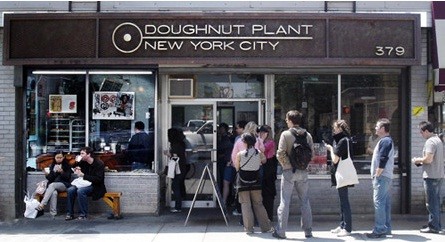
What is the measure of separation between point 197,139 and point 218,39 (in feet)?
7.62

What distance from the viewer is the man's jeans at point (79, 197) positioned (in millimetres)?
9609

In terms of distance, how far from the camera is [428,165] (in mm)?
8336

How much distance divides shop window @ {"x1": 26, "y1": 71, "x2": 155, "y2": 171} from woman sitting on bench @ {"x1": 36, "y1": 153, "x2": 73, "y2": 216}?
38cm

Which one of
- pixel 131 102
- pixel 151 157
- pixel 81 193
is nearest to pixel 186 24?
pixel 131 102

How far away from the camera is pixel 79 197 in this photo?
9633mm

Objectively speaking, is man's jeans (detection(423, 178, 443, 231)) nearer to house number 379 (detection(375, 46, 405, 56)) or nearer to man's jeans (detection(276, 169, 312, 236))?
man's jeans (detection(276, 169, 312, 236))

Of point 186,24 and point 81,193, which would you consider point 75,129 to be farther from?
point 186,24

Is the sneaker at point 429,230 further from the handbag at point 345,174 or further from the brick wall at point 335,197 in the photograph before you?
the brick wall at point 335,197

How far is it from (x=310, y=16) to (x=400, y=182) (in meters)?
3.33

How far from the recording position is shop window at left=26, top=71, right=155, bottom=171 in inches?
Result: 403

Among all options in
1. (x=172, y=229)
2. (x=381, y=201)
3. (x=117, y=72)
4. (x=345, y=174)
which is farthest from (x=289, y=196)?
(x=117, y=72)

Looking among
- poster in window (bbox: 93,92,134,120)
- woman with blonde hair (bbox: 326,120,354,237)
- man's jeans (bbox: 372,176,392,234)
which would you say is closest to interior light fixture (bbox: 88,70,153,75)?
poster in window (bbox: 93,92,134,120)

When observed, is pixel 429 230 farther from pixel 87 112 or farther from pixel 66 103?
pixel 66 103

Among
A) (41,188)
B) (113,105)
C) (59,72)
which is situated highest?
(59,72)
